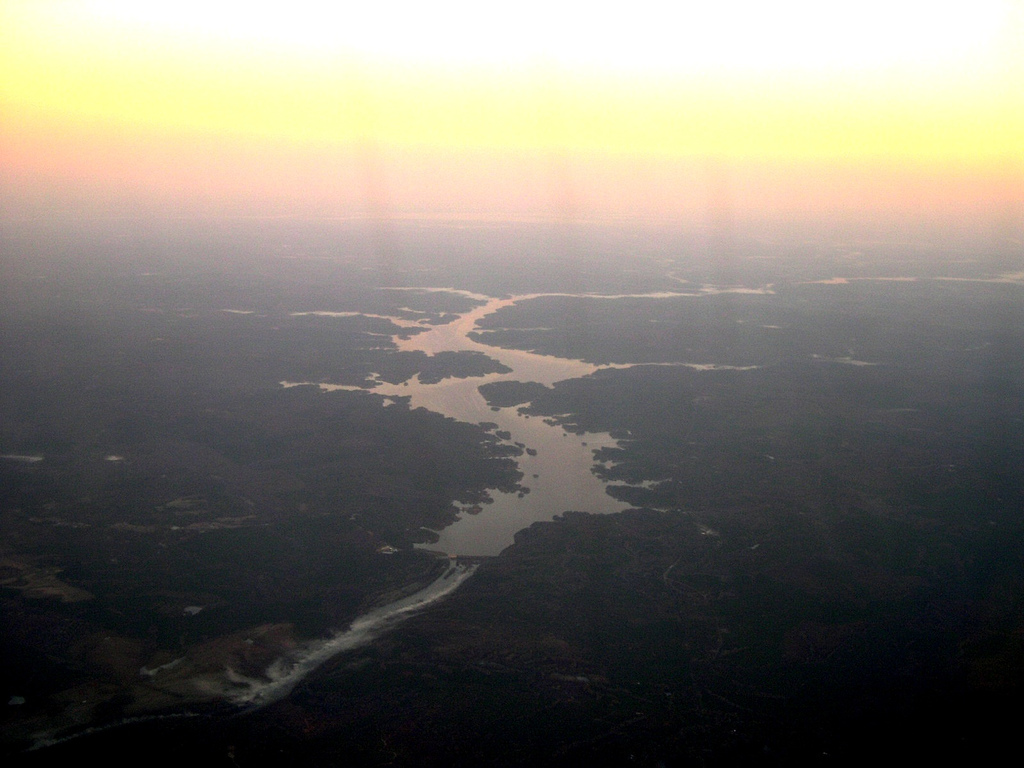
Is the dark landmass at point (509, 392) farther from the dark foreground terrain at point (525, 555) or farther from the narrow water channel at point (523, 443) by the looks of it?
the narrow water channel at point (523, 443)

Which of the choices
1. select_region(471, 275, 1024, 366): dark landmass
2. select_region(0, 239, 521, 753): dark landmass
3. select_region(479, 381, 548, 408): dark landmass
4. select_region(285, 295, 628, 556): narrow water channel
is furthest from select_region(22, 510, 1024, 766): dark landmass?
select_region(471, 275, 1024, 366): dark landmass

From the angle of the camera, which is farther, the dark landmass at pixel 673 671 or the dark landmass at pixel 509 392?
the dark landmass at pixel 509 392

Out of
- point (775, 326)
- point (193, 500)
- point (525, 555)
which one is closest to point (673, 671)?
point (525, 555)

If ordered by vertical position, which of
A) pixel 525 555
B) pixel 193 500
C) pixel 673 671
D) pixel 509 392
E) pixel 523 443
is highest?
pixel 509 392

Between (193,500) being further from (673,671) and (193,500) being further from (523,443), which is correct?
(673,671)

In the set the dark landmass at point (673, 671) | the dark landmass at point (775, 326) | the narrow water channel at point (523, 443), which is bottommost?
the dark landmass at point (673, 671)

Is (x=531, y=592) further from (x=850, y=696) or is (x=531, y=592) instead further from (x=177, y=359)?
(x=177, y=359)

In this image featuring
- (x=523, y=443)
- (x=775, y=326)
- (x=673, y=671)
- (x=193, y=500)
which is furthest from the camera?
(x=775, y=326)

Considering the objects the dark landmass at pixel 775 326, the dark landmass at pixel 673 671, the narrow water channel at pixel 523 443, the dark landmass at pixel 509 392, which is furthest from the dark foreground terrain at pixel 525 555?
the narrow water channel at pixel 523 443

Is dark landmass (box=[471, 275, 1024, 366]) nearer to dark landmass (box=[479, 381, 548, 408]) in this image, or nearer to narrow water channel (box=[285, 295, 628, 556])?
narrow water channel (box=[285, 295, 628, 556])
